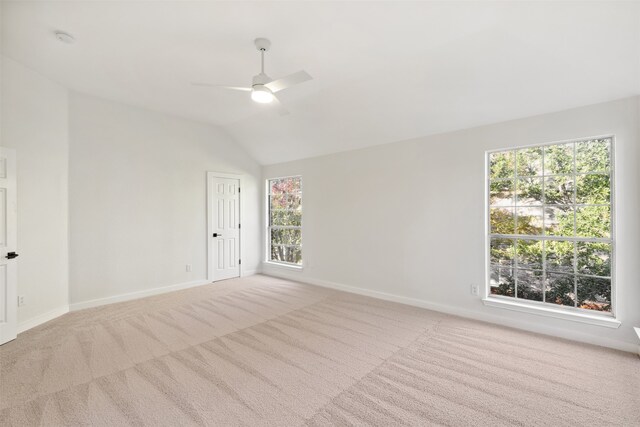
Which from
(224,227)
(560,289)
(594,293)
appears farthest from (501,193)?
(224,227)

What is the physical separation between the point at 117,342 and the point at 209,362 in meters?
1.20

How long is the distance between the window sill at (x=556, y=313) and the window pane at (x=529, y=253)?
0.48 meters

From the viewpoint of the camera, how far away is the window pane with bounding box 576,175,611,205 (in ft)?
9.86

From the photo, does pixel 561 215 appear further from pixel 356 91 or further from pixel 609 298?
pixel 356 91

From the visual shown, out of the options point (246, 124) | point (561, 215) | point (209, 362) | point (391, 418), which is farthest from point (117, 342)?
point (561, 215)

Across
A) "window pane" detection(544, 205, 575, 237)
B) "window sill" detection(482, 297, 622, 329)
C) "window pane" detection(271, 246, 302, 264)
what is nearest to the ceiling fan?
"window pane" detection(544, 205, 575, 237)

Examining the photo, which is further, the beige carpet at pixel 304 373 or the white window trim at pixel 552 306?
the white window trim at pixel 552 306

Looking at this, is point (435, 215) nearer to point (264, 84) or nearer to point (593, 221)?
point (593, 221)

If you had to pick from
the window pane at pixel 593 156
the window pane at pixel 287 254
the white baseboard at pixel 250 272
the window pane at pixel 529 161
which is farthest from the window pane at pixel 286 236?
the window pane at pixel 593 156

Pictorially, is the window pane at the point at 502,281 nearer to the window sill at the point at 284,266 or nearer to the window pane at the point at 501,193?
the window pane at the point at 501,193

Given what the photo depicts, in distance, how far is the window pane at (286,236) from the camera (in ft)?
19.7

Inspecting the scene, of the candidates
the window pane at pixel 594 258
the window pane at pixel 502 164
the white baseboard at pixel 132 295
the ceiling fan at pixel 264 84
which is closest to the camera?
the ceiling fan at pixel 264 84

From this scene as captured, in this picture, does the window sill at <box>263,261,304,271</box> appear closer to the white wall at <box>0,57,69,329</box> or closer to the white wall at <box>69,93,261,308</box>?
the white wall at <box>69,93,261,308</box>

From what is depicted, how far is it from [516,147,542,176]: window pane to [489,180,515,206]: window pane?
0.63 ft
